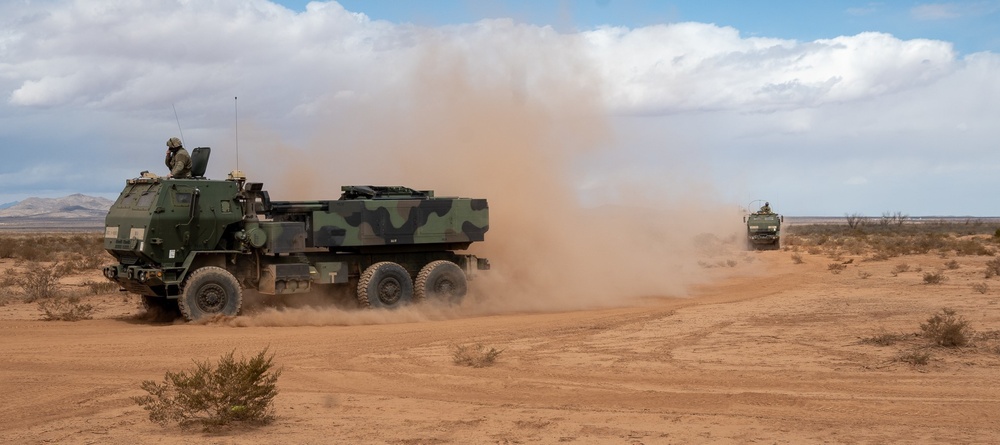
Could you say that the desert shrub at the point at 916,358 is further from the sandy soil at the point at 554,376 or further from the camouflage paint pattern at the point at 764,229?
the camouflage paint pattern at the point at 764,229

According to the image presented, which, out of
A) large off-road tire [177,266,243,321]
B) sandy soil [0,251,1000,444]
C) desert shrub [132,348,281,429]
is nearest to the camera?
sandy soil [0,251,1000,444]

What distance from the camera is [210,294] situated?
16.4 meters

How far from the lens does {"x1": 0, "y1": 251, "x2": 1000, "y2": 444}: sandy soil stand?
8391mm

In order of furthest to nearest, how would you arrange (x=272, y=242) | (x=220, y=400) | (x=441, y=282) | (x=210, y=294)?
(x=441, y=282)
(x=272, y=242)
(x=210, y=294)
(x=220, y=400)

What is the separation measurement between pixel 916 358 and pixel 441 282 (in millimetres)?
9439

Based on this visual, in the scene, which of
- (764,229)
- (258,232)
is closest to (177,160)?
(258,232)

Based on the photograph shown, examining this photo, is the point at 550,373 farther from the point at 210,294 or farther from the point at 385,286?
the point at 210,294

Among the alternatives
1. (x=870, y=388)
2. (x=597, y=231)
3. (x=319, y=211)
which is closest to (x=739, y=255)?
(x=597, y=231)

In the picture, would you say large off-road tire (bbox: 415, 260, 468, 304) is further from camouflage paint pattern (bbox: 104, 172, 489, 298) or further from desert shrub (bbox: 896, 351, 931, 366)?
desert shrub (bbox: 896, 351, 931, 366)

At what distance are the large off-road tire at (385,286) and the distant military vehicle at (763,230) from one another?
31.5 meters

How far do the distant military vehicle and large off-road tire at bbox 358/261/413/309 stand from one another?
31.5 meters

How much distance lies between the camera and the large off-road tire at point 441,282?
60.3 feet

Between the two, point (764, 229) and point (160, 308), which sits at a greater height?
point (764, 229)

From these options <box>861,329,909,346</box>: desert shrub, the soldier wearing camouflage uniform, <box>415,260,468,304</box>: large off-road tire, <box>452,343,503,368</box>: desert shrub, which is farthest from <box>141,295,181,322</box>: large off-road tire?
<box>861,329,909,346</box>: desert shrub
